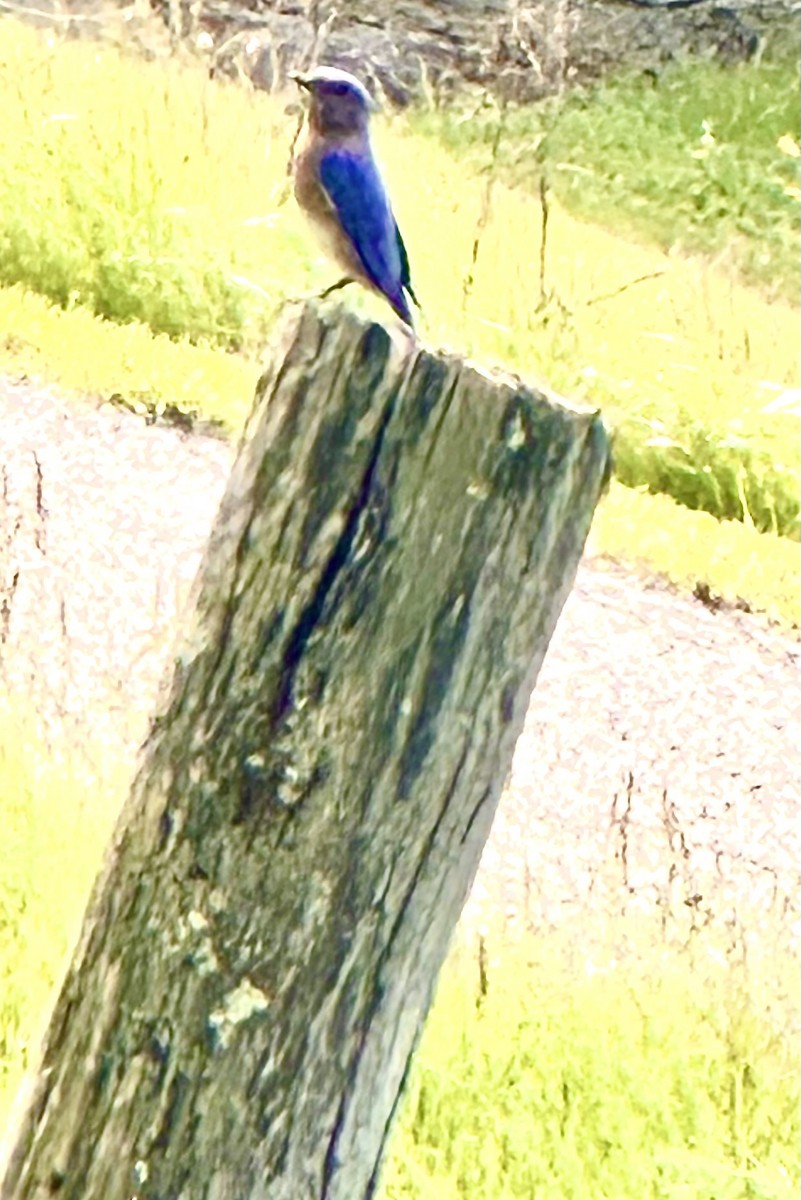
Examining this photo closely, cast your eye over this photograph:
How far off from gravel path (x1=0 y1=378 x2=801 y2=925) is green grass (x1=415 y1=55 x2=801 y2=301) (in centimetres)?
472

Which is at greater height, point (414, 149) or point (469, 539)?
point (469, 539)

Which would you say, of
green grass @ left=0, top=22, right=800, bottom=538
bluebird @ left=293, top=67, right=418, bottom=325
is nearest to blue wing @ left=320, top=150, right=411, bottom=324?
bluebird @ left=293, top=67, right=418, bottom=325

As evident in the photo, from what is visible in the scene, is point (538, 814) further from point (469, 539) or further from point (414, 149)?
point (414, 149)

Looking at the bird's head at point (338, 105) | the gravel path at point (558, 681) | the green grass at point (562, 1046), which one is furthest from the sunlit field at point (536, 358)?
the bird's head at point (338, 105)

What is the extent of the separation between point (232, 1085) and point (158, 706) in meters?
0.30

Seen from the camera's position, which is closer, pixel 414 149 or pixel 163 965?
pixel 163 965

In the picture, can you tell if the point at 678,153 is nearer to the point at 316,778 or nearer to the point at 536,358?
the point at 536,358

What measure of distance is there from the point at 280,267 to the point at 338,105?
13.8ft

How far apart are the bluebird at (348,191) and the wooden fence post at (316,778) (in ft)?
3.71

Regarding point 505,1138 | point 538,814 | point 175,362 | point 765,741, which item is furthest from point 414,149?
point 505,1138

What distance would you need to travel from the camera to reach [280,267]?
7.05m

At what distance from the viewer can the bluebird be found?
8.88ft

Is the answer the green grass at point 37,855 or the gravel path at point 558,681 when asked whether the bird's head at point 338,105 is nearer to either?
the gravel path at point 558,681

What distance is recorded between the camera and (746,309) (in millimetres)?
9195
